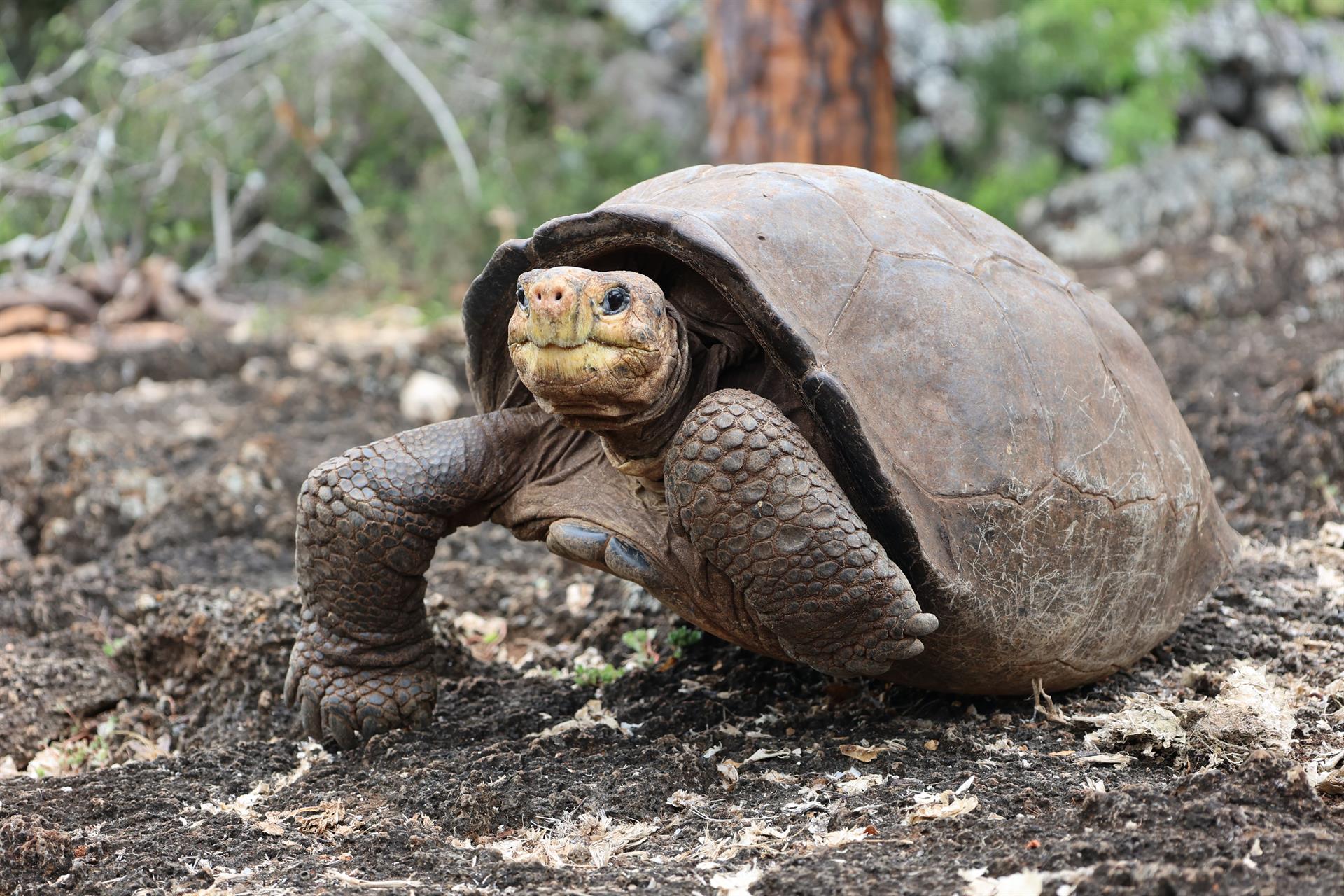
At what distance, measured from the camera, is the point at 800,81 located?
7.45m

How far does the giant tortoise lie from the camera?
2461 millimetres

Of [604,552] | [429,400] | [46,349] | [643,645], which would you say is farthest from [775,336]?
[46,349]

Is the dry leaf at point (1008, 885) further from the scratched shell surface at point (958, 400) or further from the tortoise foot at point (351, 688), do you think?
the tortoise foot at point (351, 688)

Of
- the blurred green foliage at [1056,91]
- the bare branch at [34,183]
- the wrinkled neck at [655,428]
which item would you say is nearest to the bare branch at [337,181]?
the bare branch at [34,183]

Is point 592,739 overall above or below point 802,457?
below

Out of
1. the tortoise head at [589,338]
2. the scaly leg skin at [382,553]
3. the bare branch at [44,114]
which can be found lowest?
the scaly leg skin at [382,553]

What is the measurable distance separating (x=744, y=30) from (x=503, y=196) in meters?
2.53

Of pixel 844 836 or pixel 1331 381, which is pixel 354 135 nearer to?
pixel 1331 381

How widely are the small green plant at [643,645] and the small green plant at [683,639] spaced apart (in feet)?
0.19

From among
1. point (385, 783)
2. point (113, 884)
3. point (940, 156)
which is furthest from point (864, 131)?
point (113, 884)

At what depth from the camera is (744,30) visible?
744cm

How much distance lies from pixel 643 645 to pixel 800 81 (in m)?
4.84

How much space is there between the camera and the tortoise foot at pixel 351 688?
10.2 ft

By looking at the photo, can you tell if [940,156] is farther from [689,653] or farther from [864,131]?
[689,653]
